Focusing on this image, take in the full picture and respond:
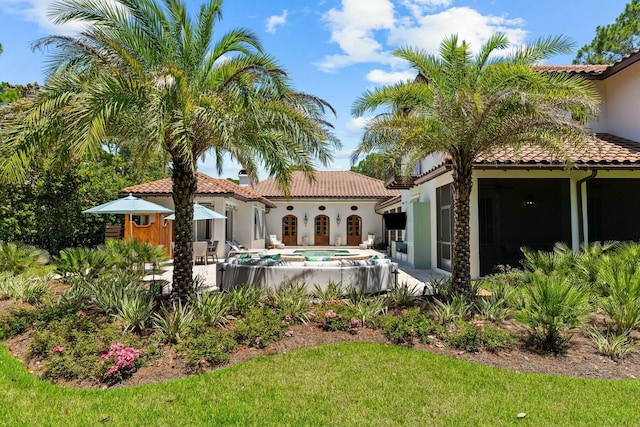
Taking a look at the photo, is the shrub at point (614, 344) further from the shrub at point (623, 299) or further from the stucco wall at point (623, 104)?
the stucco wall at point (623, 104)

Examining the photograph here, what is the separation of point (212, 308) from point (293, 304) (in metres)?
1.56

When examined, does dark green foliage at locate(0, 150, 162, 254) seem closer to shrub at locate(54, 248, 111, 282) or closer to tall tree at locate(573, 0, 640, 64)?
shrub at locate(54, 248, 111, 282)

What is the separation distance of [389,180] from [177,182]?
39.5ft

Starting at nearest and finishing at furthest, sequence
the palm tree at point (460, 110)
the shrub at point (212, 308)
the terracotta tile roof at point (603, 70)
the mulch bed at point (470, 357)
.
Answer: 1. the mulch bed at point (470, 357)
2. the shrub at point (212, 308)
3. the palm tree at point (460, 110)
4. the terracotta tile roof at point (603, 70)

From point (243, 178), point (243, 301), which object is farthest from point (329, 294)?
point (243, 178)

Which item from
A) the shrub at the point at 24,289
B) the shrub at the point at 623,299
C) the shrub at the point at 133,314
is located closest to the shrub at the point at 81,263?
the shrub at the point at 24,289

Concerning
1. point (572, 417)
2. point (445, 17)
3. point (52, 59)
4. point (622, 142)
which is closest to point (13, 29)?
point (52, 59)

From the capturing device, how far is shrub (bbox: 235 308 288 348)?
256 inches

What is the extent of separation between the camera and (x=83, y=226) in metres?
20.5

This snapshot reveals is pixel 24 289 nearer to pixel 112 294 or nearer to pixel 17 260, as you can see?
pixel 112 294

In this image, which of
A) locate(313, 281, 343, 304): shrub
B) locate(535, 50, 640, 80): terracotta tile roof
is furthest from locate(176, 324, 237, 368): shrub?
locate(535, 50, 640, 80): terracotta tile roof

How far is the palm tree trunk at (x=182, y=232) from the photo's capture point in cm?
827

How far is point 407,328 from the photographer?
6.84 meters

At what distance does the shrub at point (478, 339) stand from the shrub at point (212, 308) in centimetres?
404
